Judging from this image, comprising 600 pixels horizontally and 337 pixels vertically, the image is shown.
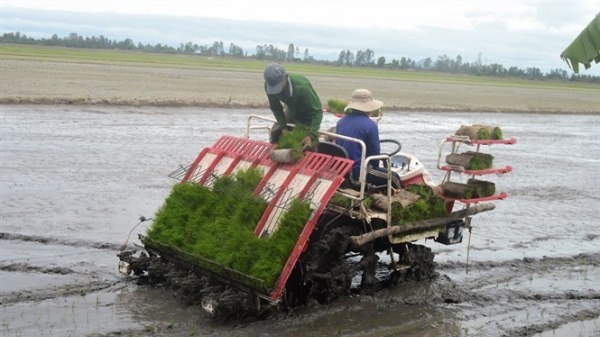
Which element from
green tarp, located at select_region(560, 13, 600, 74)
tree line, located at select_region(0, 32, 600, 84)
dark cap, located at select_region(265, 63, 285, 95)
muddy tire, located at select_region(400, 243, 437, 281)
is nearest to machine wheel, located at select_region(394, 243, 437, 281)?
muddy tire, located at select_region(400, 243, 437, 281)

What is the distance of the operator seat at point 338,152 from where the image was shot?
8.70 m

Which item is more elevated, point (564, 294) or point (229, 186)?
point (229, 186)

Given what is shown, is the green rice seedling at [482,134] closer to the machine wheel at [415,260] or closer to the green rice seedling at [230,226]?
the machine wheel at [415,260]

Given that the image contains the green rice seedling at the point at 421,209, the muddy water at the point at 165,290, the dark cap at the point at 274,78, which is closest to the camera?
the muddy water at the point at 165,290

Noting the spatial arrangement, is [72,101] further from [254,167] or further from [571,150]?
[254,167]

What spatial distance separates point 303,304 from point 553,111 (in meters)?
41.7

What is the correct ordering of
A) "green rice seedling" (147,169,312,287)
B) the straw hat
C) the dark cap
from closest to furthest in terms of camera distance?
1. "green rice seedling" (147,169,312,287)
2. the dark cap
3. the straw hat

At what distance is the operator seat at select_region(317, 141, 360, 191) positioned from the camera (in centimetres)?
870

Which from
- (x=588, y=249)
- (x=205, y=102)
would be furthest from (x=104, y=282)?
(x=205, y=102)

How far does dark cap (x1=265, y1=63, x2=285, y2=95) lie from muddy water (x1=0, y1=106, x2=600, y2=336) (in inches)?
98.7

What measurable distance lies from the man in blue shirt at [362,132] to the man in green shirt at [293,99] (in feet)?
1.15

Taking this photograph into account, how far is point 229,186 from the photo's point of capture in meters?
8.78

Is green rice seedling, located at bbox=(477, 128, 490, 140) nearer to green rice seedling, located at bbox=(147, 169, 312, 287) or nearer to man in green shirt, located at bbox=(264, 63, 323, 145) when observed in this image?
man in green shirt, located at bbox=(264, 63, 323, 145)

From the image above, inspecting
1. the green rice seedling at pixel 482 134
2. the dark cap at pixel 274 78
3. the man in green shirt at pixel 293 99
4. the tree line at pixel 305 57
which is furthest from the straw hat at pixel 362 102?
the tree line at pixel 305 57
